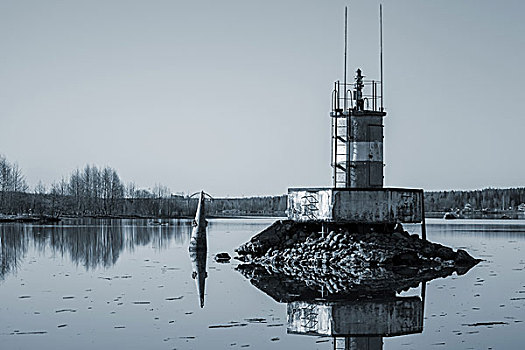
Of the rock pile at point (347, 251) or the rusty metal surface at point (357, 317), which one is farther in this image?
the rock pile at point (347, 251)

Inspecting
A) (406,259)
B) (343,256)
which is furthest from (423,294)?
(406,259)

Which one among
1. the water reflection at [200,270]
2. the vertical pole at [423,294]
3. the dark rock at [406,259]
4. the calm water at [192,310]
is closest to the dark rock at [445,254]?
the dark rock at [406,259]

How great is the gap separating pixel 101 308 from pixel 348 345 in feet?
23.6

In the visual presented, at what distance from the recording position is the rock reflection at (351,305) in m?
15.2

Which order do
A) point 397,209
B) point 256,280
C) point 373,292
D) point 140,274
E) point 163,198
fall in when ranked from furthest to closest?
1. point 163,198
2. point 397,209
3. point 140,274
4. point 256,280
5. point 373,292

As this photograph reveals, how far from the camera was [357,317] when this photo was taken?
16.8 metres

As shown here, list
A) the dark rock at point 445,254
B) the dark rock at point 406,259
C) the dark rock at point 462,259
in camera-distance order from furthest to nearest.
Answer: the dark rock at point 445,254 < the dark rock at point 462,259 < the dark rock at point 406,259

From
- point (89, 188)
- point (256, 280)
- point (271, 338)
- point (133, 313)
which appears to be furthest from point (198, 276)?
point (89, 188)

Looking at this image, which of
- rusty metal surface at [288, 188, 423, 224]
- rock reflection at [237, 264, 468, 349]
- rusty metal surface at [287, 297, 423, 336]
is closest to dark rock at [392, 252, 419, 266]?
rusty metal surface at [288, 188, 423, 224]

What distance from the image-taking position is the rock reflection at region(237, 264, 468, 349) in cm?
1520

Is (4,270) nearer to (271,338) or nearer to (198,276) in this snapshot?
(198,276)

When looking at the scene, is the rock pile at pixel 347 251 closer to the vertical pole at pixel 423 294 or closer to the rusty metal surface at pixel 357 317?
the vertical pole at pixel 423 294

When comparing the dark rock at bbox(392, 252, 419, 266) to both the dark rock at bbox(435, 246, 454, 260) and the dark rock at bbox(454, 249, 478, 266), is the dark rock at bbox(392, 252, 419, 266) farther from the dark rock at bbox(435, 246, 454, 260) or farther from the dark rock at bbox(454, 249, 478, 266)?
the dark rock at bbox(454, 249, 478, 266)

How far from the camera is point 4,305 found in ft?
61.8
